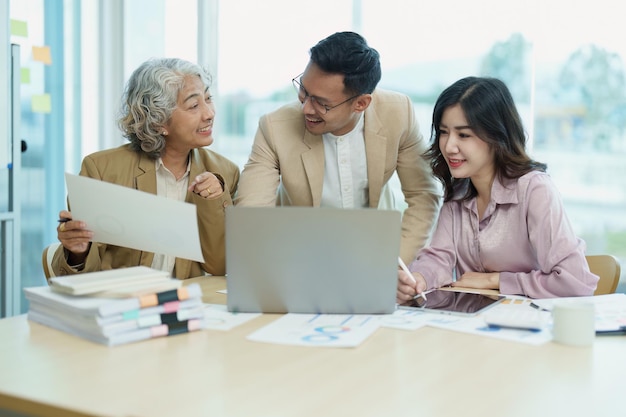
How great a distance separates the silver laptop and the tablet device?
14 centimetres

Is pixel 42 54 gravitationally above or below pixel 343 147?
above

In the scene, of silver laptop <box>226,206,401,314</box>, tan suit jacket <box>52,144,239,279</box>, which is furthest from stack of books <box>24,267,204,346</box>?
tan suit jacket <box>52,144,239,279</box>

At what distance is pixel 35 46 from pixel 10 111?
0.71 meters

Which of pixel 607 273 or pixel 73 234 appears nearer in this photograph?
pixel 73 234

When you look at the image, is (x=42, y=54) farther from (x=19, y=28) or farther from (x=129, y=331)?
(x=129, y=331)

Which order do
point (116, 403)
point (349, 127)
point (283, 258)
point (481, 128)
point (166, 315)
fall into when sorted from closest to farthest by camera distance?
point (116, 403)
point (166, 315)
point (283, 258)
point (481, 128)
point (349, 127)

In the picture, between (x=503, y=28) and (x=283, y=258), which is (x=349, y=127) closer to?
(x=283, y=258)

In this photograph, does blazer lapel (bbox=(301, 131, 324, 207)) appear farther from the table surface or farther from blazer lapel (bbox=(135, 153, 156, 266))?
the table surface

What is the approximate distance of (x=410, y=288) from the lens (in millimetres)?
1788

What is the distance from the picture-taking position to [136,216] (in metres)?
1.72

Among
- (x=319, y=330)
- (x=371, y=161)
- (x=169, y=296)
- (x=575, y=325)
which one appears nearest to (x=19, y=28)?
(x=371, y=161)

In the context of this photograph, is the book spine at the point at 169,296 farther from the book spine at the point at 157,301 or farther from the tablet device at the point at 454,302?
the tablet device at the point at 454,302

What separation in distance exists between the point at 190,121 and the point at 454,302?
43.7 inches

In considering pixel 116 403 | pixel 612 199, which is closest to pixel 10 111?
pixel 116 403
